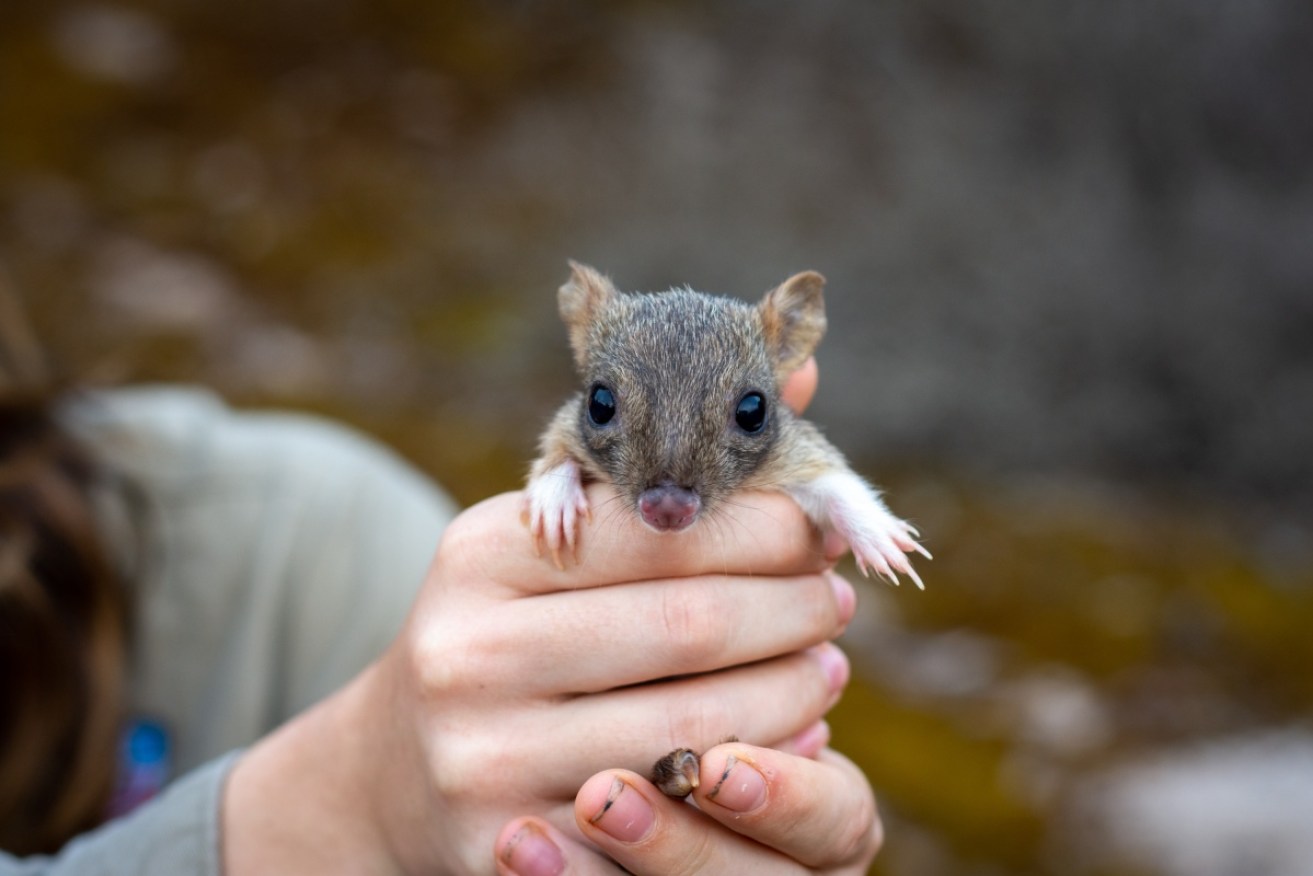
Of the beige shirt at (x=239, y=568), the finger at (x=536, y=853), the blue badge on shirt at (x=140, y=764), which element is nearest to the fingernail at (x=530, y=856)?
the finger at (x=536, y=853)

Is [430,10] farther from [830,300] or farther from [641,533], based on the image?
[641,533]

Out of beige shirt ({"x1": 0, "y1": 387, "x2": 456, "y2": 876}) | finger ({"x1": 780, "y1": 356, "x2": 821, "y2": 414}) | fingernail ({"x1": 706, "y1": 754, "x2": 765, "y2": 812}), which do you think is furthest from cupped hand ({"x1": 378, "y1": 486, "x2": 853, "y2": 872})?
beige shirt ({"x1": 0, "y1": 387, "x2": 456, "y2": 876})

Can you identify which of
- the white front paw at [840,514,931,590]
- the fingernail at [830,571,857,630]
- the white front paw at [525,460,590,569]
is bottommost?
the white front paw at [525,460,590,569]

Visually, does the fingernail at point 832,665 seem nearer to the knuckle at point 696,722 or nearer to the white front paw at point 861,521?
the white front paw at point 861,521

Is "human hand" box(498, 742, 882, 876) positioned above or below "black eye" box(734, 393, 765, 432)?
below

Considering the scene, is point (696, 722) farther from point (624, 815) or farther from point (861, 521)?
point (861, 521)

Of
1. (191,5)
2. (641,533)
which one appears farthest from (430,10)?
(641,533)

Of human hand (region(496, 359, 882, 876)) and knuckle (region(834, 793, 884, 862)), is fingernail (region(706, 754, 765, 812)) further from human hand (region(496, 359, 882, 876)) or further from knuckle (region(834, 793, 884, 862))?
knuckle (region(834, 793, 884, 862))
